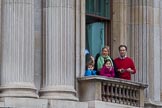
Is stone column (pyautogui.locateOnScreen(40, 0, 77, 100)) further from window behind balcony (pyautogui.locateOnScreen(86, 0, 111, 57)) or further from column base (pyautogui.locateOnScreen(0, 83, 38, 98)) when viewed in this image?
window behind balcony (pyautogui.locateOnScreen(86, 0, 111, 57))

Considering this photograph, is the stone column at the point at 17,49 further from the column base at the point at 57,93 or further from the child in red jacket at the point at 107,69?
the child in red jacket at the point at 107,69

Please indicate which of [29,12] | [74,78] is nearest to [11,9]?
[29,12]

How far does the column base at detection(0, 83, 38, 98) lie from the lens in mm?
42344

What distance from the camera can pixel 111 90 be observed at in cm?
4462

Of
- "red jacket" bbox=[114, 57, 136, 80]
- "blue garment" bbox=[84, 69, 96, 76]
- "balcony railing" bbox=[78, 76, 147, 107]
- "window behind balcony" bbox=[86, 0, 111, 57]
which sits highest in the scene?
"window behind balcony" bbox=[86, 0, 111, 57]

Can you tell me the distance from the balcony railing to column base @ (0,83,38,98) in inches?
89.0

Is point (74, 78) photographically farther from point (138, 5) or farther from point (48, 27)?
point (138, 5)

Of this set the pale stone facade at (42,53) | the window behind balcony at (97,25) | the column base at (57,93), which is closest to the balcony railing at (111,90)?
the pale stone facade at (42,53)

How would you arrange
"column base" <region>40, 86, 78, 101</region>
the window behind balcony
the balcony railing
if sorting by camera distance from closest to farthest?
"column base" <region>40, 86, 78, 101</region> → the balcony railing → the window behind balcony

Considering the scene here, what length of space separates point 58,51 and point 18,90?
2.20 meters

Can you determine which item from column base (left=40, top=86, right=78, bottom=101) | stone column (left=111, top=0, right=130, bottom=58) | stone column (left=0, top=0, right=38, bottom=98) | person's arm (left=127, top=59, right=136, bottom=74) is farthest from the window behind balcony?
stone column (left=0, top=0, right=38, bottom=98)

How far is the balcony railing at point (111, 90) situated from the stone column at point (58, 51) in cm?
56

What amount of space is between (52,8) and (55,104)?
354 cm

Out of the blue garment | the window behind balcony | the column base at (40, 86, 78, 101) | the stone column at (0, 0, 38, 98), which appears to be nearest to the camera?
the stone column at (0, 0, 38, 98)
